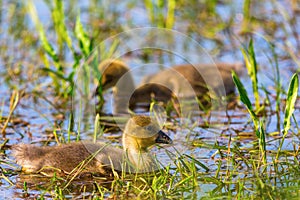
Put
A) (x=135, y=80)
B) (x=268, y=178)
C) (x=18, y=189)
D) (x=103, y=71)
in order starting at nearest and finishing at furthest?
(x=268, y=178), (x=18, y=189), (x=103, y=71), (x=135, y=80)

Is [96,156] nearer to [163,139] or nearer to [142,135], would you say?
[142,135]

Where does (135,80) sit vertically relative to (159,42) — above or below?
below

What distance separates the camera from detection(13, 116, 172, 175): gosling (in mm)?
4711

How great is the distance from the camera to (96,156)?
4777mm

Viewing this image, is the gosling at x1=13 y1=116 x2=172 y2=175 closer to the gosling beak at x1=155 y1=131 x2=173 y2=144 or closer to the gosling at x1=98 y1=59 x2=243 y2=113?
the gosling beak at x1=155 y1=131 x2=173 y2=144

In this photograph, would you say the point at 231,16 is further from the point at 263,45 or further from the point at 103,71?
the point at 103,71

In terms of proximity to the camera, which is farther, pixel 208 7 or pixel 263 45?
pixel 208 7

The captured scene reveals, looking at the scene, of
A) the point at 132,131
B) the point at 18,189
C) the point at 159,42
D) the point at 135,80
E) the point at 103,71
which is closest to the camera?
the point at 18,189

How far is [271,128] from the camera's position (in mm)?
5676

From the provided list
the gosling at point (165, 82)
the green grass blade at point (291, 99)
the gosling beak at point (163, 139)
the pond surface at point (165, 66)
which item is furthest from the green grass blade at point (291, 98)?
the gosling at point (165, 82)

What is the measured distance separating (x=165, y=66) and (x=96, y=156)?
3.02m

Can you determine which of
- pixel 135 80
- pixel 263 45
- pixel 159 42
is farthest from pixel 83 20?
pixel 263 45

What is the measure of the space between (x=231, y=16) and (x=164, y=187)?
4587 mm

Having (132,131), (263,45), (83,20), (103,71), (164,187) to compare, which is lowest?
(164,187)
